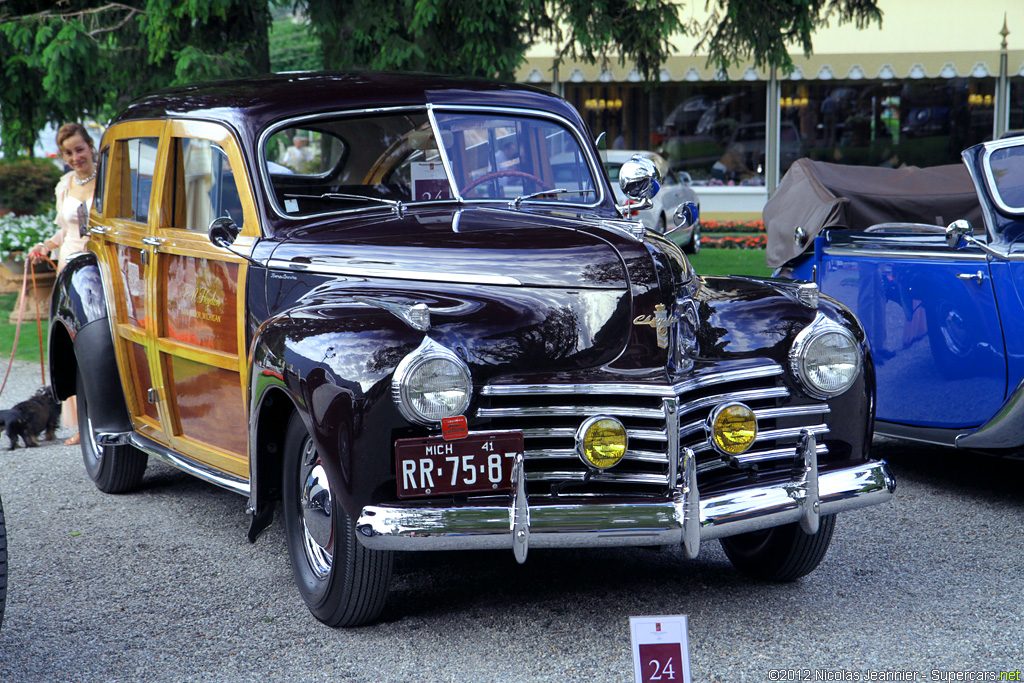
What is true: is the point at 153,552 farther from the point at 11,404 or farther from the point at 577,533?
the point at 11,404

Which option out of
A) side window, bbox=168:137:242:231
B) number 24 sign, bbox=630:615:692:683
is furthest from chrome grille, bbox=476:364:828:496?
side window, bbox=168:137:242:231

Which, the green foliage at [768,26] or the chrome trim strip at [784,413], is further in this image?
the green foliage at [768,26]

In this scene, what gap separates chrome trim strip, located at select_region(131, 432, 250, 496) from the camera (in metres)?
3.98

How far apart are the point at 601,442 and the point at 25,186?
60.8 feet

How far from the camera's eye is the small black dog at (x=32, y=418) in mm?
6145

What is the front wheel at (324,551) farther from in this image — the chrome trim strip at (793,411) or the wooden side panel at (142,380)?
the wooden side panel at (142,380)

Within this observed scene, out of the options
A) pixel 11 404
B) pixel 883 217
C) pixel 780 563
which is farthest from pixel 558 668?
pixel 11 404

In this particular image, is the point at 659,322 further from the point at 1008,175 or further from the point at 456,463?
the point at 1008,175

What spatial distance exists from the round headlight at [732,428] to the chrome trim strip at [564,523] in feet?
0.54

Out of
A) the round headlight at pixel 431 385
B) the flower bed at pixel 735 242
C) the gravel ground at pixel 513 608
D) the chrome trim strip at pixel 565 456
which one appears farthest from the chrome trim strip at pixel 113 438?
the flower bed at pixel 735 242

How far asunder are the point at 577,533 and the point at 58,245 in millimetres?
4832

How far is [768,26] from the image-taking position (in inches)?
376

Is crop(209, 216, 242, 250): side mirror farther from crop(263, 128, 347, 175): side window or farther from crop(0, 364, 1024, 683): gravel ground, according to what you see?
crop(0, 364, 1024, 683): gravel ground

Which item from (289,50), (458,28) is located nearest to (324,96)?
(458,28)
